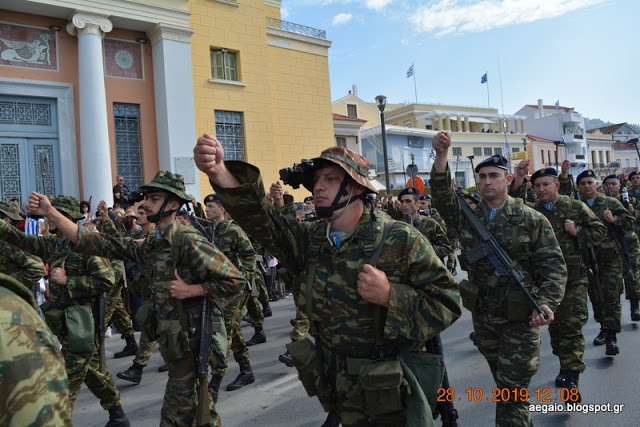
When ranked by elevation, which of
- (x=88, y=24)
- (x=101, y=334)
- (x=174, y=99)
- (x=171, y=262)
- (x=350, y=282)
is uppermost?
(x=88, y=24)

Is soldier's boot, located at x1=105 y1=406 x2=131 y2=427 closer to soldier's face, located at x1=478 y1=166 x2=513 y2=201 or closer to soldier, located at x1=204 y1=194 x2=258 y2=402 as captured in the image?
soldier, located at x1=204 y1=194 x2=258 y2=402

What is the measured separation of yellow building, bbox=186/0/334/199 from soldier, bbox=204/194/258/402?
1153 centimetres

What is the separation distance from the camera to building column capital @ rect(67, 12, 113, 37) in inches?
594

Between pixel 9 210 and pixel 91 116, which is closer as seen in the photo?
pixel 9 210

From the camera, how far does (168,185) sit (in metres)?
4.06

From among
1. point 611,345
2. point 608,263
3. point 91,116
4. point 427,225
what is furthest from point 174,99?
point 611,345

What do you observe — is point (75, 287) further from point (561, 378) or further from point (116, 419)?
point (561, 378)

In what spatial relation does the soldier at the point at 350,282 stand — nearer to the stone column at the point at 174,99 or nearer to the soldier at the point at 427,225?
the soldier at the point at 427,225

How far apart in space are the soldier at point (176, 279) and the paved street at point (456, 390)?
1.21 metres

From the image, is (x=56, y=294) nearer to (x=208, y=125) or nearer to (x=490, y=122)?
(x=208, y=125)

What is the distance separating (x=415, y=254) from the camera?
2496 mm

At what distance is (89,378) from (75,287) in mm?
864

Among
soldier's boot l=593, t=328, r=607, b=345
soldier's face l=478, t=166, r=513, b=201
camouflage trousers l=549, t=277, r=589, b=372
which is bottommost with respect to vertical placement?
soldier's boot l=593, t=328, r=607, b=345

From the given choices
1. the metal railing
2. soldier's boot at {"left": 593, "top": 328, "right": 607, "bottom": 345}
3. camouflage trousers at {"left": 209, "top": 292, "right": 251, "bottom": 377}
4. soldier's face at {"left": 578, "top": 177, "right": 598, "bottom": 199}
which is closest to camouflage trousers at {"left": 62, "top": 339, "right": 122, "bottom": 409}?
camouflage trousers at {"left": 209, "top": 292, "right": 251, "bottom": 377}
